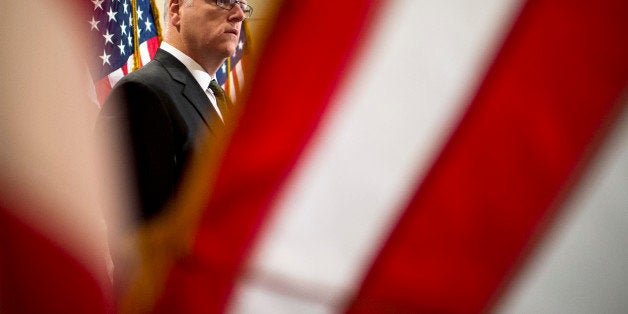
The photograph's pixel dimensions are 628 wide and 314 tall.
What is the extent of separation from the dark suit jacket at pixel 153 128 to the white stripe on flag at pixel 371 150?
338 mm

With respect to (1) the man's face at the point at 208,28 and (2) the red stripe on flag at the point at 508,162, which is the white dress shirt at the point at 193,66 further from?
(2) the red stripe on flag at the point at 508,162

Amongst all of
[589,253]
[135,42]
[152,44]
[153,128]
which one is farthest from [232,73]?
[589,253]

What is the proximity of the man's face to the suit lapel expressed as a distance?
0.04m

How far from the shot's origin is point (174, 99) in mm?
841

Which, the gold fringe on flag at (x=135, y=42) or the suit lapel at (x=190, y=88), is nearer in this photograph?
the suit lapel at (x=190, y=88)

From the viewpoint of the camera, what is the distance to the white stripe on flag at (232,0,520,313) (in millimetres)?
349

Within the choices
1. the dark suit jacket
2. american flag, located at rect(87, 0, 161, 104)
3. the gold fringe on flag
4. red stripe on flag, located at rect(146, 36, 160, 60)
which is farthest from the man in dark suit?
red stripe on flag, located at rect(146, 36, 160, 60)

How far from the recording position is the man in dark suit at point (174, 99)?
0.72 metres

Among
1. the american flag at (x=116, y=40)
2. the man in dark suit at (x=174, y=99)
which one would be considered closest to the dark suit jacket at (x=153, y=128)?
the man in dark suit at (x=174, y=99)

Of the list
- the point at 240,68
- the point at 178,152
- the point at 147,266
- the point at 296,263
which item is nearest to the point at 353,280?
the point at 296,263

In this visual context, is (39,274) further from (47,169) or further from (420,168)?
(420,168)

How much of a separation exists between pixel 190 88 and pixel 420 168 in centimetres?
65

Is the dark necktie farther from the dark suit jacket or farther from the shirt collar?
the dark suit jacket

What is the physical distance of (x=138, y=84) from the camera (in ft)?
2.49
